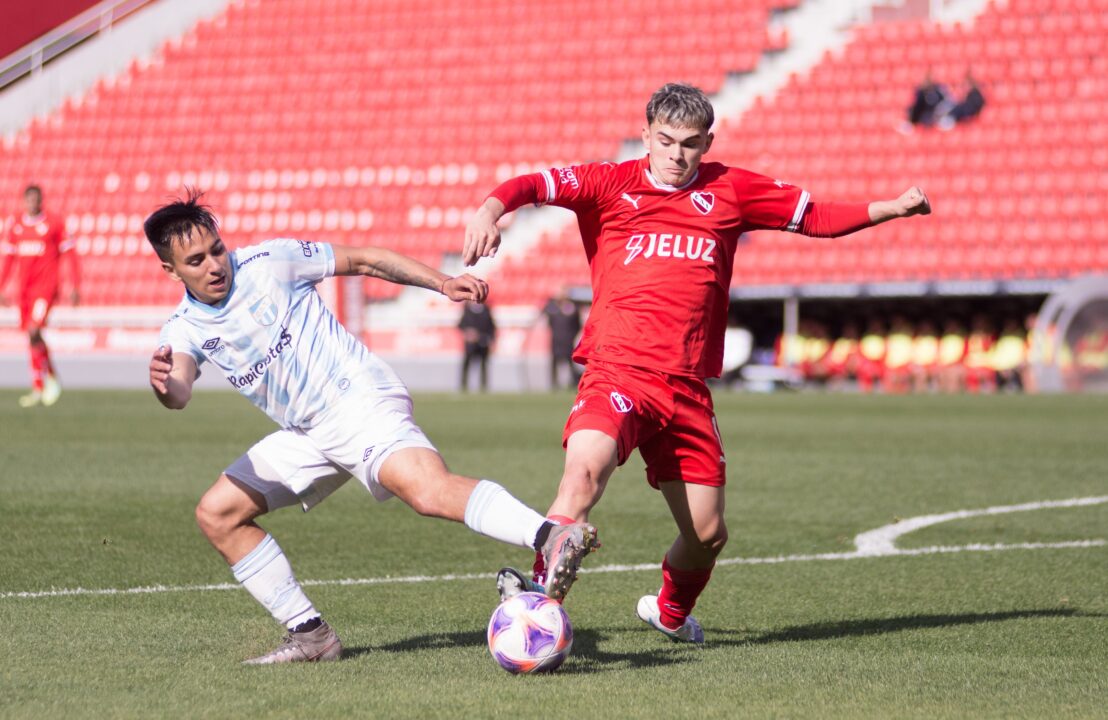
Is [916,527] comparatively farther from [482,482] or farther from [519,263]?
[519,263]

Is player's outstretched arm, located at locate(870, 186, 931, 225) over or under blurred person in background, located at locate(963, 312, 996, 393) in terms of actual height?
over

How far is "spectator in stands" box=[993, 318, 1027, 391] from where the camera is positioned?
23.8 meters

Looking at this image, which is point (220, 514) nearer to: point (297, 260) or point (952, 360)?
point (297, 260)

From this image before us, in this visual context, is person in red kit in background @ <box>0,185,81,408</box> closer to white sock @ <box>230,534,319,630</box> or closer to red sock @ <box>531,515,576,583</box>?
white sock @ <box>230,534,319,630</box>

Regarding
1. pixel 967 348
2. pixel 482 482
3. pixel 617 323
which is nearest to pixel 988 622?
pixel 617 323

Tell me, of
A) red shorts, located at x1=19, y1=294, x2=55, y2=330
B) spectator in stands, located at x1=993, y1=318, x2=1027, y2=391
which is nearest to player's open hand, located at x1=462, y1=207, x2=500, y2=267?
red shorts, located at x1=19, y1=294, x2=55, y2=330

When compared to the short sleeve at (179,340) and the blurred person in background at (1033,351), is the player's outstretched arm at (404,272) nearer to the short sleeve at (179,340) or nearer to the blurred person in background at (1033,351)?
the short sleeve at (179,340)

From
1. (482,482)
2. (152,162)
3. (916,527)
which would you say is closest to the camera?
(482,482)

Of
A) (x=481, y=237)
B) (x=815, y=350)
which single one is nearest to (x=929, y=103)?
(x=815, y=350)

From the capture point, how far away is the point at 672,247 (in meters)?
5.30

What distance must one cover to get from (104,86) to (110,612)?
28979mm

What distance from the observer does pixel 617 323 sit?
5.25 metres

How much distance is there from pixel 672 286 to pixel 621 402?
478 mm

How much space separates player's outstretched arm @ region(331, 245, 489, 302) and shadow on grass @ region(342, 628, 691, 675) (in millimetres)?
1144
